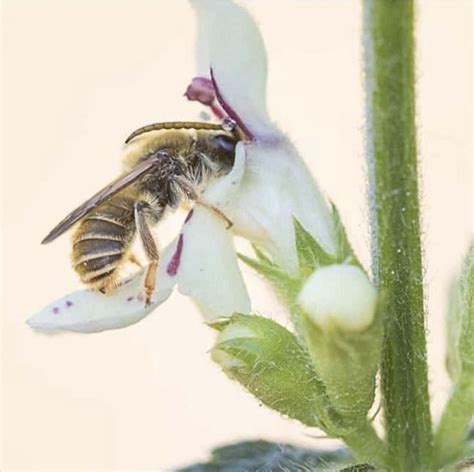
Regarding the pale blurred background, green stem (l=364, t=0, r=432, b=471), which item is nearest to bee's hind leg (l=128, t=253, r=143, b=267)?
green stem (l=364, t=0, r=432, b=471)

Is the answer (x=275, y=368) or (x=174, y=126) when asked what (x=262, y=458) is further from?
(x=174, y=126)

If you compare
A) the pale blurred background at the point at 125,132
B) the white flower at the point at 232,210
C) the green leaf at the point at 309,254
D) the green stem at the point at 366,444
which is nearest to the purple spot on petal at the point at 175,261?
the white flower at the point at 232,210

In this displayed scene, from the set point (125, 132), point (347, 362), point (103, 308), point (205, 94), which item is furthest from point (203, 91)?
point (125, 132)

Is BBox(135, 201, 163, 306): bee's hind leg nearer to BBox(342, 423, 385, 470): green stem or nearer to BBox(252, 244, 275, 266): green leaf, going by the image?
BBox(252, 244, 275, 266): green leaf

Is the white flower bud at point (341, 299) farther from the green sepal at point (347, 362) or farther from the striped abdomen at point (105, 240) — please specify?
the striped abdomen at point (105, 240)

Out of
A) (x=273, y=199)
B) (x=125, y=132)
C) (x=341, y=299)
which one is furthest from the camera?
(x=125, y=132)

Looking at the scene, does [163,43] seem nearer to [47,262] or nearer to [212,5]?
[47,262]
